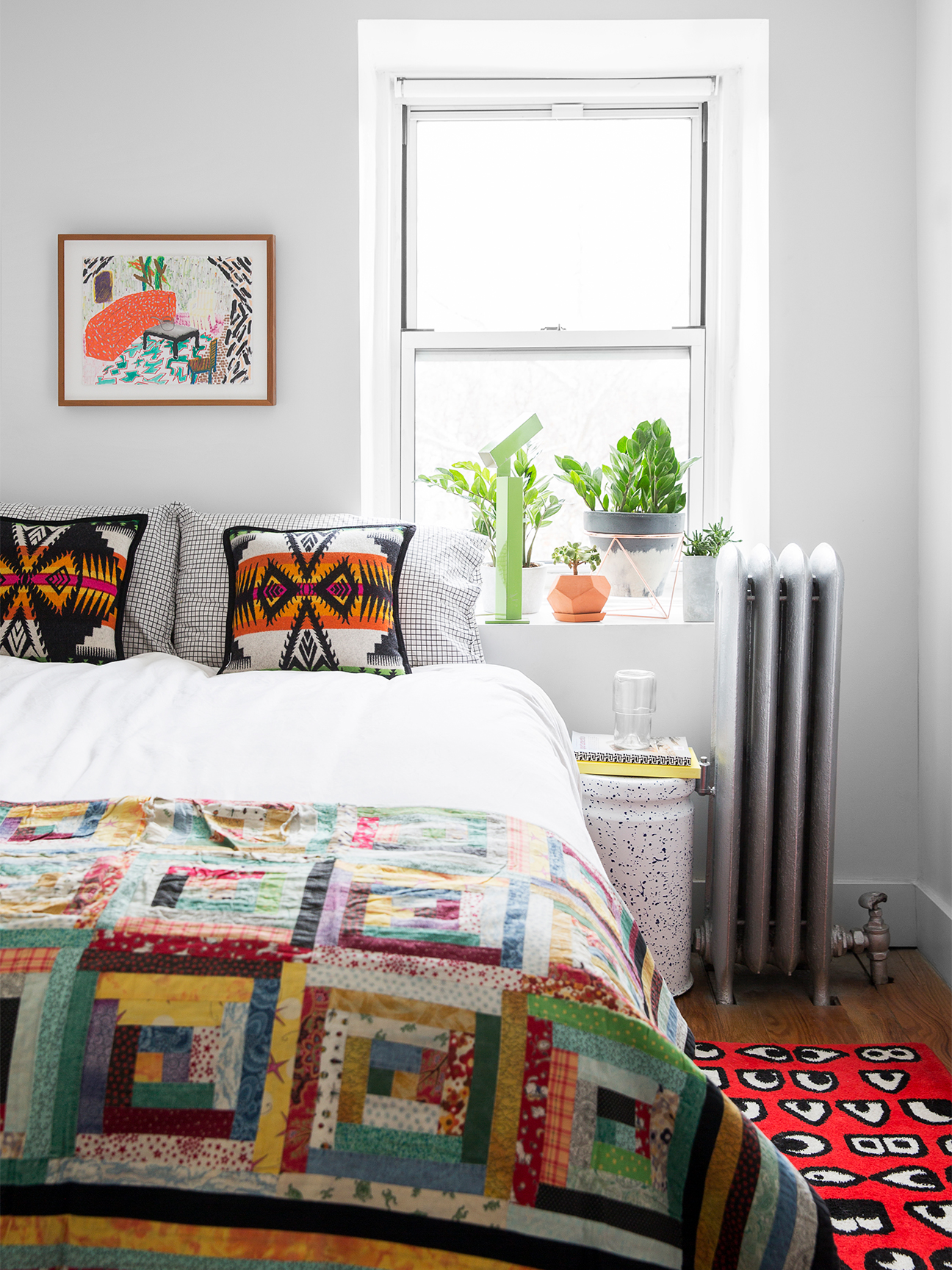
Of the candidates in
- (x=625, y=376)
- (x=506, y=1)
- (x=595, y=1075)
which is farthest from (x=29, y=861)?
(x=506, y=1)

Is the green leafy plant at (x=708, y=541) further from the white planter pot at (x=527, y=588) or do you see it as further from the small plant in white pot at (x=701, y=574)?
the white planter pot at (x=527, y=588)

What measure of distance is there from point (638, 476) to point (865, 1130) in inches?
61.3

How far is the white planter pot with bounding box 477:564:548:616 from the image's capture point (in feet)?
8.28

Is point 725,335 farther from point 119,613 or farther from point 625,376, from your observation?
point 119,613

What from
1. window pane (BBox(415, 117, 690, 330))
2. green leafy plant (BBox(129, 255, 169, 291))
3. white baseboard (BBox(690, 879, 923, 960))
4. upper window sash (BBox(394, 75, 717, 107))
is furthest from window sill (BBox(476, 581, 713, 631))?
upper window sash (BBox(394, 75, 717, 107))

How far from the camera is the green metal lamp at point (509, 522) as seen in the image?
233 centimetres

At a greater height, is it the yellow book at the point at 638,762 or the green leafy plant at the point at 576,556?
the green leafy plant at the point at 576,556

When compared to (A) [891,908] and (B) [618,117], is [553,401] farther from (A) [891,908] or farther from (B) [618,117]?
(A) [891,908]

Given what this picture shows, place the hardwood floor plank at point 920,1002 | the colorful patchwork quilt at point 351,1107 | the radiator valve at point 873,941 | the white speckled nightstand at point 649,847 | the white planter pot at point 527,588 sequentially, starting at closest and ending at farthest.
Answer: the colorful patchwork quilt at point 351,1107, the hardwood floor plank at point 920,1002, the white speckled nightstand at point 649,847, the radiator valve at point 873,941, the white planter pot at point 527,588

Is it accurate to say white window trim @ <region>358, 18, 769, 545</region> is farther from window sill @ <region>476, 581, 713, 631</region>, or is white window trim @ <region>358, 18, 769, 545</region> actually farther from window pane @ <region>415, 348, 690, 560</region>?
window sill @ <region>476, 581, 713, 631</region>

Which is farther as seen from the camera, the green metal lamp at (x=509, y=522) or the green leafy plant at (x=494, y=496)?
the green leafy plant at (x=494, y=496)

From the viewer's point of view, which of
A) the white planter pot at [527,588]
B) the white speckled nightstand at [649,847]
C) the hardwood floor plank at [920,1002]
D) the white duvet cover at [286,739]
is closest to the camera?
the white duvet cover at [286,739]

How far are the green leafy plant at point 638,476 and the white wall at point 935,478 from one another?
0.60 m

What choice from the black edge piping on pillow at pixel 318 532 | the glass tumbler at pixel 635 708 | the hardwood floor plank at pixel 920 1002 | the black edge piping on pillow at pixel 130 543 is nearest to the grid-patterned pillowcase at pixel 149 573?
A: the black edge piping on pillow at pixel 130 543
